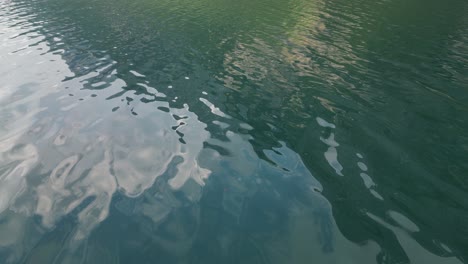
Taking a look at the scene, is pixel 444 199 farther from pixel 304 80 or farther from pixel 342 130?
pixel 304 80

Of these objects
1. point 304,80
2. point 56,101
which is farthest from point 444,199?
point 56,101

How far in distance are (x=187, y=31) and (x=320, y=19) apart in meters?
21.0

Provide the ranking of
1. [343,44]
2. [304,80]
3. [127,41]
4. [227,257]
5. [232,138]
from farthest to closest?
1. [127,41]
2. [343,44]
3. [304,80]
4. [232,138]
5. [227,257]

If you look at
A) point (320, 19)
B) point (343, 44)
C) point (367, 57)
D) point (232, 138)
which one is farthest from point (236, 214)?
point (320, 19)

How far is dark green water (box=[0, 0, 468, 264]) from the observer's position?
10.8 m

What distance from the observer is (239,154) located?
15.8m

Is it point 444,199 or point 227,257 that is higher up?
point 444,199

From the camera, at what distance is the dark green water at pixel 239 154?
10844 mm

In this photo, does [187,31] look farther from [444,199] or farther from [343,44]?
[444,199]

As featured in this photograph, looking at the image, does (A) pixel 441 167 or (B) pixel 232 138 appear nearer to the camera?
(A) pixel 441 167

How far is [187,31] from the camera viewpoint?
44.2 meters

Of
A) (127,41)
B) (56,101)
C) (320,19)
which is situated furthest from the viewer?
(320,19)

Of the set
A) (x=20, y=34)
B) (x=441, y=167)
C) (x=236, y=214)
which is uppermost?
(x=441, y=167)

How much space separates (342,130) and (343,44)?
816 inches
